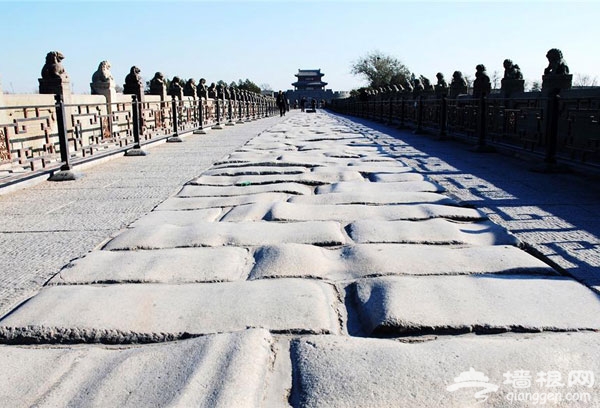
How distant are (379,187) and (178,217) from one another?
2.14m

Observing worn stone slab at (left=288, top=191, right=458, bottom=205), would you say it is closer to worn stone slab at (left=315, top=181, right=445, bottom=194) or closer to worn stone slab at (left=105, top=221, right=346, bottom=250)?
worn stone slab at (left=315, top=181, right=445, bottom=194)

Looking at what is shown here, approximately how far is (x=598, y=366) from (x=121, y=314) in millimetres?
1859

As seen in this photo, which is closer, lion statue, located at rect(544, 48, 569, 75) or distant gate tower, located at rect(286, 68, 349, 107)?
lion statue, located at rect(544, 48, 569, 75)

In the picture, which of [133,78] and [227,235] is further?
[133,78]

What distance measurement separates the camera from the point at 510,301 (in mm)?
2365

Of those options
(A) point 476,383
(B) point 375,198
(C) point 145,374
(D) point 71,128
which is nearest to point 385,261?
(A) point 476,383

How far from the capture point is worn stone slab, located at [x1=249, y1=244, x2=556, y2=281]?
278cm

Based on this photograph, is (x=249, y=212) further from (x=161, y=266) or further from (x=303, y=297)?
(x=303, y=297)

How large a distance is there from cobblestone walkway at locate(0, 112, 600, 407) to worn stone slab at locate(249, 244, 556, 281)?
2 centimetres

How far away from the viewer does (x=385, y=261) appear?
293cm

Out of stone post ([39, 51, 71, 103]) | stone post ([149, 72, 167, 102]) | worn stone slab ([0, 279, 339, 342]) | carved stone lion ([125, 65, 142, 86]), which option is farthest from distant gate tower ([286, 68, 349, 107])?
worn stone slab ([0, 279, 339, 342])

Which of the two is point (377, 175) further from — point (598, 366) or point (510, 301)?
point (598, 366)

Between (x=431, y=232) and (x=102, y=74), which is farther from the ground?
(x=102, y=74)

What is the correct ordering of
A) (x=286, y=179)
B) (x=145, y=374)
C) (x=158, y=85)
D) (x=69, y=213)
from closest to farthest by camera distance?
(x=145, y=374), (x=69, y=213), (x=286, y=179), (x=158, y=85)
